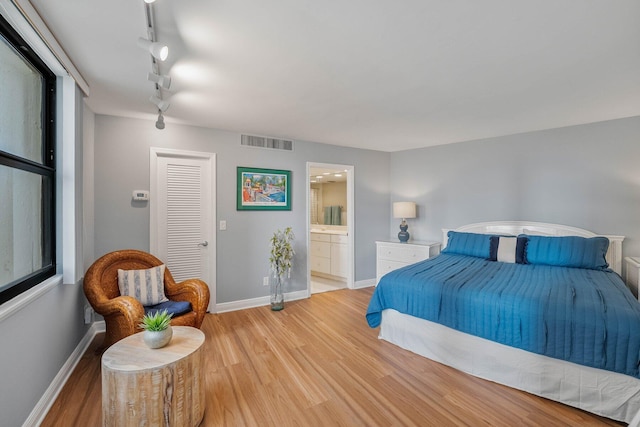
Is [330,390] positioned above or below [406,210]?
below

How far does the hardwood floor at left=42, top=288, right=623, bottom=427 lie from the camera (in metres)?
1.87

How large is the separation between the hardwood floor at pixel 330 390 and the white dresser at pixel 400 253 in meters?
1.70

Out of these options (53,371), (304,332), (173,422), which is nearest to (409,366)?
(304,332)

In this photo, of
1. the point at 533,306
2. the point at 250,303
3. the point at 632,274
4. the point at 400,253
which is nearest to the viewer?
the point at 533,306

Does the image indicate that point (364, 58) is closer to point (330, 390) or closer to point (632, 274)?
point (330, 390)

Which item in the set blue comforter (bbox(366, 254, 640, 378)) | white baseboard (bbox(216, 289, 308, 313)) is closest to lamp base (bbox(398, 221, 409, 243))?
blue comforter (bbox(366, 254, 640, 378))

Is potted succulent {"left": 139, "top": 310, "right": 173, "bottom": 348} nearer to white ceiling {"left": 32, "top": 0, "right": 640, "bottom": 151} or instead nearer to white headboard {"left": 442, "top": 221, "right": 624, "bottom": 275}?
white ceiling {"left": 32, "top": 0, "right": 640, "bottom": 151}

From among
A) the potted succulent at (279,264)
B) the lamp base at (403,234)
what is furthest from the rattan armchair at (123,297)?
the lamp base at (403,234)

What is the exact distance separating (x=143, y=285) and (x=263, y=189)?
1881mm

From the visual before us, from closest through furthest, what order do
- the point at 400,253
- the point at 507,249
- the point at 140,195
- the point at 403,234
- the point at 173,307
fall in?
the point at 173,307, the point at 140,195, the point at 507,249, the point at 400,253, the point at 403,234

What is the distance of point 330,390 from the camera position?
216 cm

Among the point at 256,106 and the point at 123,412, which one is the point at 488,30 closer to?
the point at 256,106

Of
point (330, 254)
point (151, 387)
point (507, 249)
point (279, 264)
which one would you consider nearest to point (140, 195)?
point (279, 264)

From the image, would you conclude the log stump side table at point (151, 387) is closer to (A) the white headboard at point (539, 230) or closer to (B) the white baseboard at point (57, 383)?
(B) the white baseboard at point (57, 383)
